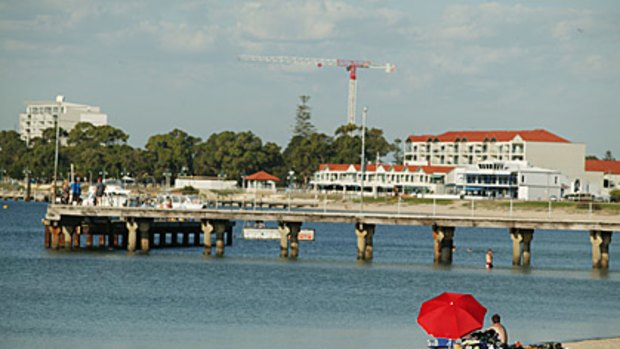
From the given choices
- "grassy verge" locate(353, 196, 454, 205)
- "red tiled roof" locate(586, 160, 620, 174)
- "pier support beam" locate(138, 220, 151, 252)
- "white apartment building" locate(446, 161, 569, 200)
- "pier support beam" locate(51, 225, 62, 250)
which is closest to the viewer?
"pier support beam" locate(138, 220, 151, 252)

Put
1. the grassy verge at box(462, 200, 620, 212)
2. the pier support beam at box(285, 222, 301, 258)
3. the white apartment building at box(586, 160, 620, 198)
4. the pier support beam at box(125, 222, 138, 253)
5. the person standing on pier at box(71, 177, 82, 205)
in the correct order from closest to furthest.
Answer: the pier support beam at box(285, 222, 301, 258) < the pier support beam at box(125, 222, 138, 253) < the person standing on pier at box(71, 177, 82, 205) < the grassy verge at box(462, 200, 620, 212) < the white apartment building at box(586, 160, 620, 198)

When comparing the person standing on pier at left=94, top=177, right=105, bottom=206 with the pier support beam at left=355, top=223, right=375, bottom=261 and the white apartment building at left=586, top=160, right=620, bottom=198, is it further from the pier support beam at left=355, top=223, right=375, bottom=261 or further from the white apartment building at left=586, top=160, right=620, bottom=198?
the white apartment building at left=586, top=160, right=620, bottom=198

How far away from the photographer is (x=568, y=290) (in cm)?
5272

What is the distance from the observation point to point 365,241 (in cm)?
6425

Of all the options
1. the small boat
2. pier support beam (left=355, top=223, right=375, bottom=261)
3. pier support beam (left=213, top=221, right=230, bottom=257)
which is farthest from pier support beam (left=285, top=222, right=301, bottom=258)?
the small boat

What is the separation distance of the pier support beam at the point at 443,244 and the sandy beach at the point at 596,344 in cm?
2777

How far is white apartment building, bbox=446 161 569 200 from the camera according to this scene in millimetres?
171250

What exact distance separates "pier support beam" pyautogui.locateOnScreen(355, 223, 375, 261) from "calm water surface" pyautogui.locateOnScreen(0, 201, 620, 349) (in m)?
1.49

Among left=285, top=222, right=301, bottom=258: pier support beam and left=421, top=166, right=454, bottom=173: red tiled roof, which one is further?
left=421, top=166, right=454, bottom=173: red tiled roof

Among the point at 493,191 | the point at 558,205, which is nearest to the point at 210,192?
the point at 493,191

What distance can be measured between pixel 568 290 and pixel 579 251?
40189mm

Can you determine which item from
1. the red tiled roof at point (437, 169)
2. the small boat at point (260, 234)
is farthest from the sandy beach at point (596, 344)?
the red tiled roof at point (437, 169)

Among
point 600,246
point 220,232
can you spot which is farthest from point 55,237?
point 600,246

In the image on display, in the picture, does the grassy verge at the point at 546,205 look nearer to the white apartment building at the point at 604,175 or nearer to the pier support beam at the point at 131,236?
the white apartment building at the point at 604,175
